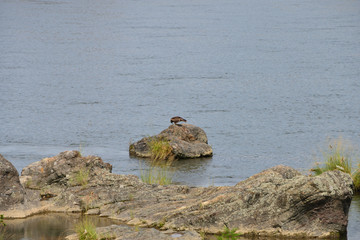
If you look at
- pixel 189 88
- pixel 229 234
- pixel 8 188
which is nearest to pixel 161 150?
pixel 8 188

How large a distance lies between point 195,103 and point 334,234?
17.6 m

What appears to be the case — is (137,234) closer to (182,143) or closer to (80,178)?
(80,178)

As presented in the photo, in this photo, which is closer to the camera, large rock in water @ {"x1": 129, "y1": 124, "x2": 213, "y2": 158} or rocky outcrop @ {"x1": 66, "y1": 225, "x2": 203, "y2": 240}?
rocky outcrop @ {"x1": 66, "y1": 225, "x2": 203, "y2": 240}

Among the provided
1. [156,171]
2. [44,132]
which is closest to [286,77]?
[44,132]

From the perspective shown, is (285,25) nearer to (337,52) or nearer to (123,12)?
(337,52)

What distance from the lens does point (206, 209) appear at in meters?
11.3

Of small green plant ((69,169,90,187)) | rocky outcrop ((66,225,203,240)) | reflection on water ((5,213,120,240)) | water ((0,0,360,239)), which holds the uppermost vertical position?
rocky outcrop ((66,225,203,240))

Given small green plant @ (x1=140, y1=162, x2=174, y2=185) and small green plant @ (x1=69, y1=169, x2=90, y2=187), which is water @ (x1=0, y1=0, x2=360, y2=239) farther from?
small green plant @ (x1=69, y1=169, x2=90, y2=187)

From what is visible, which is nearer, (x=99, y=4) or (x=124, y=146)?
(x=124, y=146)

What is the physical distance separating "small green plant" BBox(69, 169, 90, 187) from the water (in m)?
2.83

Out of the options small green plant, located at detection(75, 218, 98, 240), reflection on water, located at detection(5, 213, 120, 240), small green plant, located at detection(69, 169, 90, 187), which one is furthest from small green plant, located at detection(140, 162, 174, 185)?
small green plant, located at detection(75, 218, 98, 240)

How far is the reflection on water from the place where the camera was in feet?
35.9

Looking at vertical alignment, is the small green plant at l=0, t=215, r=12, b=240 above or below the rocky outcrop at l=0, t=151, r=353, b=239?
below

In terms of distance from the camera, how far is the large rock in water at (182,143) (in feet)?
60.9
